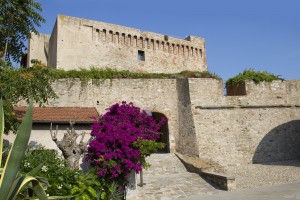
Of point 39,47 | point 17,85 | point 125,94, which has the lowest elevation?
point 17,85

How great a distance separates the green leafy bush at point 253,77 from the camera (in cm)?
1758

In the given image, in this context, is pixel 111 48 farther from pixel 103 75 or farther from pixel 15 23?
pixel 15 23

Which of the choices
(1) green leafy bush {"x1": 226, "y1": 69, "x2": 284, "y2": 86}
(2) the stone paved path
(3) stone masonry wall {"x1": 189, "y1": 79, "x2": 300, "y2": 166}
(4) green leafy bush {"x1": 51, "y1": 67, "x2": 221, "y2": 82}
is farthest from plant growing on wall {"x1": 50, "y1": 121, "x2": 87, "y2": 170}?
(1) green leafy bush {"x1": 226, "y1": 69, "x2": 284, "y2": 86}

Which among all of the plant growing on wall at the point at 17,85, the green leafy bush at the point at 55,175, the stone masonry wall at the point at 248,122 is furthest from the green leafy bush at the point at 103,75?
the green leafy bush at the point at 55,175

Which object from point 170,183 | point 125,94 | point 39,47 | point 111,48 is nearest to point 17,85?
point 170,183

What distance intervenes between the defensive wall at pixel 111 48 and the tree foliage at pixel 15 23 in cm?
954

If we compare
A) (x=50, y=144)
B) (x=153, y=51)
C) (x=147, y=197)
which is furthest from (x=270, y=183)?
(x=153, y=51)

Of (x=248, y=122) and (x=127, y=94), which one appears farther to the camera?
(x=248, y=122)

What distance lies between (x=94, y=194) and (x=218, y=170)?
640cm

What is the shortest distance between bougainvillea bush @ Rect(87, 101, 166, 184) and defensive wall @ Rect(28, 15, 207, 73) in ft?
37.4

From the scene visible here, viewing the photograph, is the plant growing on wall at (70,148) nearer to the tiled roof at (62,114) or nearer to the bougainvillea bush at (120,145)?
the bougainvillea bush at (120,145)

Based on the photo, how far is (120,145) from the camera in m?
9.61

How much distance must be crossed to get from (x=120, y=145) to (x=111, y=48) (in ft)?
47.3

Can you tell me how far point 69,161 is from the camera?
9.66 meters
